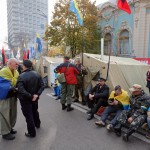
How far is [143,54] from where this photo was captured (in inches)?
643

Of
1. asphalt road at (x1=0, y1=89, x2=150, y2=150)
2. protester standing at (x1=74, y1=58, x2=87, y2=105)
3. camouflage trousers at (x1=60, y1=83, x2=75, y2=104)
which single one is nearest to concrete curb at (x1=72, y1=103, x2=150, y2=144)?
asphalt road at (x1=0, y1=89, x2=150, y2=150)

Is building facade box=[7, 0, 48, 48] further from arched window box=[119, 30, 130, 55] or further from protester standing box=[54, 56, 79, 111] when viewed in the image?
protester standing box=[54, 56, 79, 111]

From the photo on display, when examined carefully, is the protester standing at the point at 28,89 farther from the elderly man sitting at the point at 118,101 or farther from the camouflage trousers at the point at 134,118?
the camouflage trousers at the point at 134,118

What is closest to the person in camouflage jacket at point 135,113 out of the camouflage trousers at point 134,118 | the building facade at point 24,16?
the camouflage trousers at point 134,118

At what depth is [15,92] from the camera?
13.9ft

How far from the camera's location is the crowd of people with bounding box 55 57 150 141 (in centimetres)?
434

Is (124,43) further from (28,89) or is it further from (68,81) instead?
(28,89)

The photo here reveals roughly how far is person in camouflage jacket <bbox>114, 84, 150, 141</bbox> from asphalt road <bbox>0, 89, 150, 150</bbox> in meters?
0.26

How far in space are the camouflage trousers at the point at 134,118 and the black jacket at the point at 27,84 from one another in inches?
83.5

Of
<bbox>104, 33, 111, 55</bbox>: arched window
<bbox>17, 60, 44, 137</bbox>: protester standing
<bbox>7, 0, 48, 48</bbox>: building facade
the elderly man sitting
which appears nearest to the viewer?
<bbox>17, 60, 44, 137</bbox>: protester standing

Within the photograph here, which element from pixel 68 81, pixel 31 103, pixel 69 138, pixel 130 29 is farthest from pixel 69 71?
pixel 130 29

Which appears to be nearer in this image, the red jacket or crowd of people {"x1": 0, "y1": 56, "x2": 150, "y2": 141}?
crowd of people {"x1": 0, "y1": 56, "x2": 150, "y2": 141}

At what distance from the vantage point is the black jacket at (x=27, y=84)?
4012mm

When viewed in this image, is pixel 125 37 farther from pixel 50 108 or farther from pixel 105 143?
pixel 105 143
